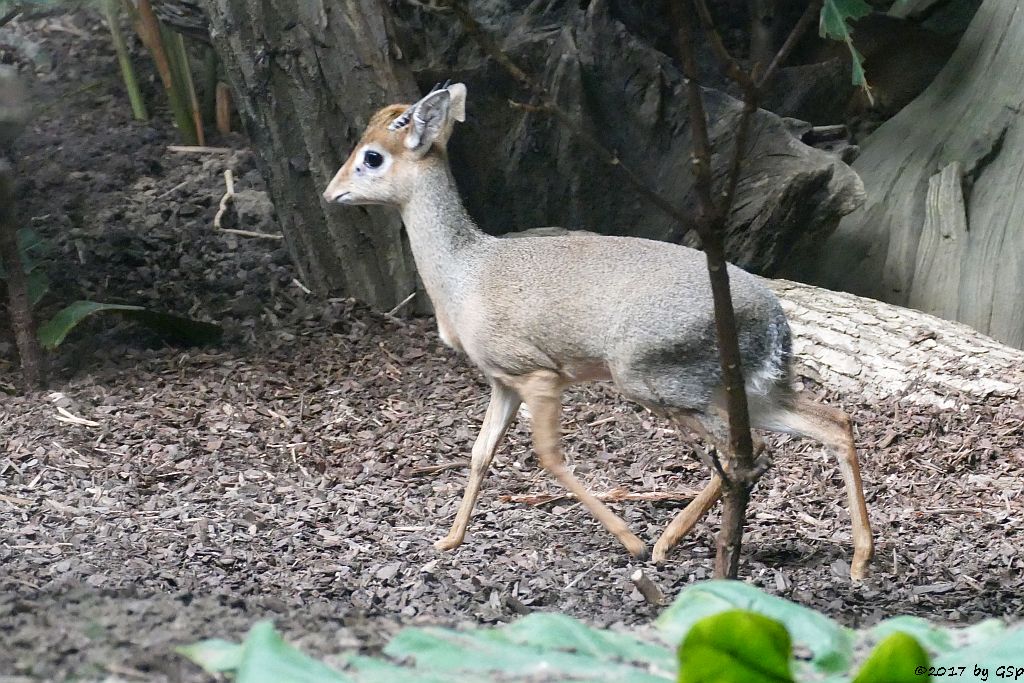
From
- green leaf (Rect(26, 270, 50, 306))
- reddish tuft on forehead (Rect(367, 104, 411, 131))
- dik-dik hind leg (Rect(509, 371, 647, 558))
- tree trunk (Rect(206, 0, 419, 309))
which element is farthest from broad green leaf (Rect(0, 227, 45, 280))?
dik-dik hind leg (Rect(509, 371, 647, 558))

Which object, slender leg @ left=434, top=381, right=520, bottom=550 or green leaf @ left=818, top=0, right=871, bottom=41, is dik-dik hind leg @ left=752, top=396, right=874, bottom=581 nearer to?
slender leg @ left=434, top=381, right=520, bottom=550

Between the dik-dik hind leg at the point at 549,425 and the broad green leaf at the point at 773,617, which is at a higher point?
the broad green leaf at the point at 773,617

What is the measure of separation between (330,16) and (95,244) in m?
2.42

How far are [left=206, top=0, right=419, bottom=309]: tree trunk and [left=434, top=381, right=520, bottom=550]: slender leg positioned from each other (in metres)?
2.62

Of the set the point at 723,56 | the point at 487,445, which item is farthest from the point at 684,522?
the point at 723,56

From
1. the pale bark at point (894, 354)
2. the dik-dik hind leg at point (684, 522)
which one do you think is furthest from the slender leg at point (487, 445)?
the pale bark at point (894, 354)

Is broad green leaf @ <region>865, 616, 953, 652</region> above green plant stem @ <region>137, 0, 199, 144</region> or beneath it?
beneath

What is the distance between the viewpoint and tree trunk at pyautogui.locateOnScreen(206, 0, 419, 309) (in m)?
6.76

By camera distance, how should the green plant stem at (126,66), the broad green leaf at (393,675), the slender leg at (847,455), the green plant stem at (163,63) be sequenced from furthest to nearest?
the green plant stem at (126,66)
the green plant stem at (163,63)
the slender leg at (847,455)
the broad green leaf at (393,675)

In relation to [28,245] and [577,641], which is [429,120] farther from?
[577,641]

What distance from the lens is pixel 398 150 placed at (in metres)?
5.05

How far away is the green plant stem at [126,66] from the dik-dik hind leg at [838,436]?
6.31 meters

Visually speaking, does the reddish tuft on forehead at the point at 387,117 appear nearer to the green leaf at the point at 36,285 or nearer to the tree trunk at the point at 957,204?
the green leaf at the point at 36,285

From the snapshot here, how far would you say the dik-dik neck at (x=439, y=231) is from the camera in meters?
4.96
